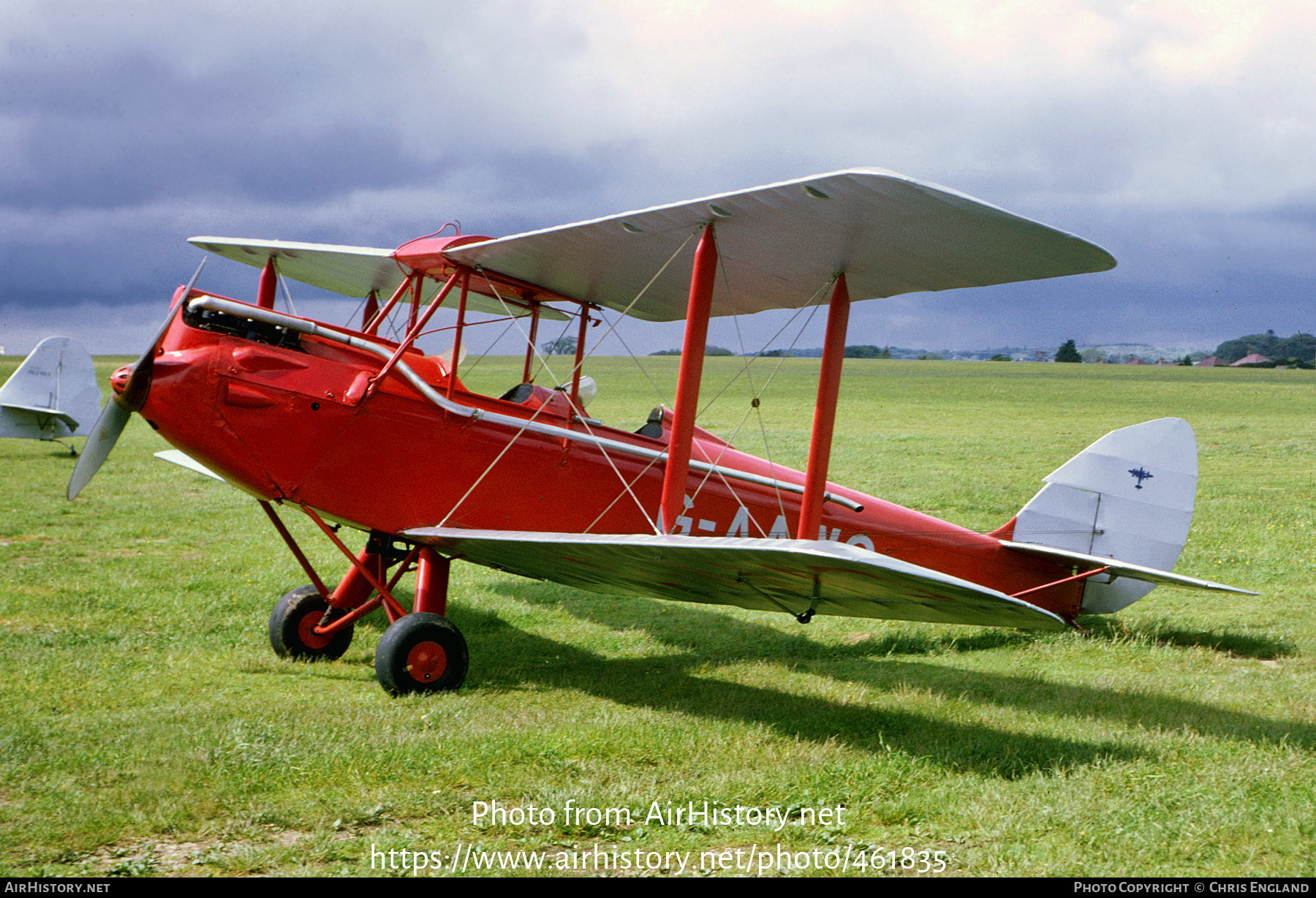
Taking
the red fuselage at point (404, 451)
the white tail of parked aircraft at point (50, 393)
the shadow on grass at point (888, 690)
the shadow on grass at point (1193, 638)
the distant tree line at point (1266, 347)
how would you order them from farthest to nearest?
the distant tree line at point (1266, 347) → the white tail of parked aircraft at point (50, 393) → the shadow on grass at point (1193, 638) → the red fuselage at point (404, 451) → the shadow on grass at point (888, 690)

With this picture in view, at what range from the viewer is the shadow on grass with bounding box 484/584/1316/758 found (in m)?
4.98

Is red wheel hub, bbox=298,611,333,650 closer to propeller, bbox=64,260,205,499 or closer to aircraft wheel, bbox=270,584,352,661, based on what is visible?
aircraft wheel, bbox=270,584,352,661

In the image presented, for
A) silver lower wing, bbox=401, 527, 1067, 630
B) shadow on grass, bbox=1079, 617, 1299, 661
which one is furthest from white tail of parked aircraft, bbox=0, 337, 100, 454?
shadow on grass, bbox=1079, 617, 1299, 661

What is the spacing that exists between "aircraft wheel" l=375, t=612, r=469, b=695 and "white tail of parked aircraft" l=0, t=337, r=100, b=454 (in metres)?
19.6

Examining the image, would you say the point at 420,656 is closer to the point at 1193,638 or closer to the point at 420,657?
the point at 420,657

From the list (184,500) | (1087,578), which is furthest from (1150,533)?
(184,500)

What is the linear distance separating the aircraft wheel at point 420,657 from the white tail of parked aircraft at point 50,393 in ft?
64.2

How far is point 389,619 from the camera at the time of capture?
6.86m

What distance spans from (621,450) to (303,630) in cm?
286

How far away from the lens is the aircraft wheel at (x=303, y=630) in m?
6.96

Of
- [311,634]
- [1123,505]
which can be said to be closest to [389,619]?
[311,634]

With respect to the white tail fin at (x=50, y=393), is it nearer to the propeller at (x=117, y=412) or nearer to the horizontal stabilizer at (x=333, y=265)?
the horizontal stabilizer at (x=333, y=265)

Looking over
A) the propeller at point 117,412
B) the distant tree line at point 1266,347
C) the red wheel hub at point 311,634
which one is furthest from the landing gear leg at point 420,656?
the distant tree line at point 1266,347
